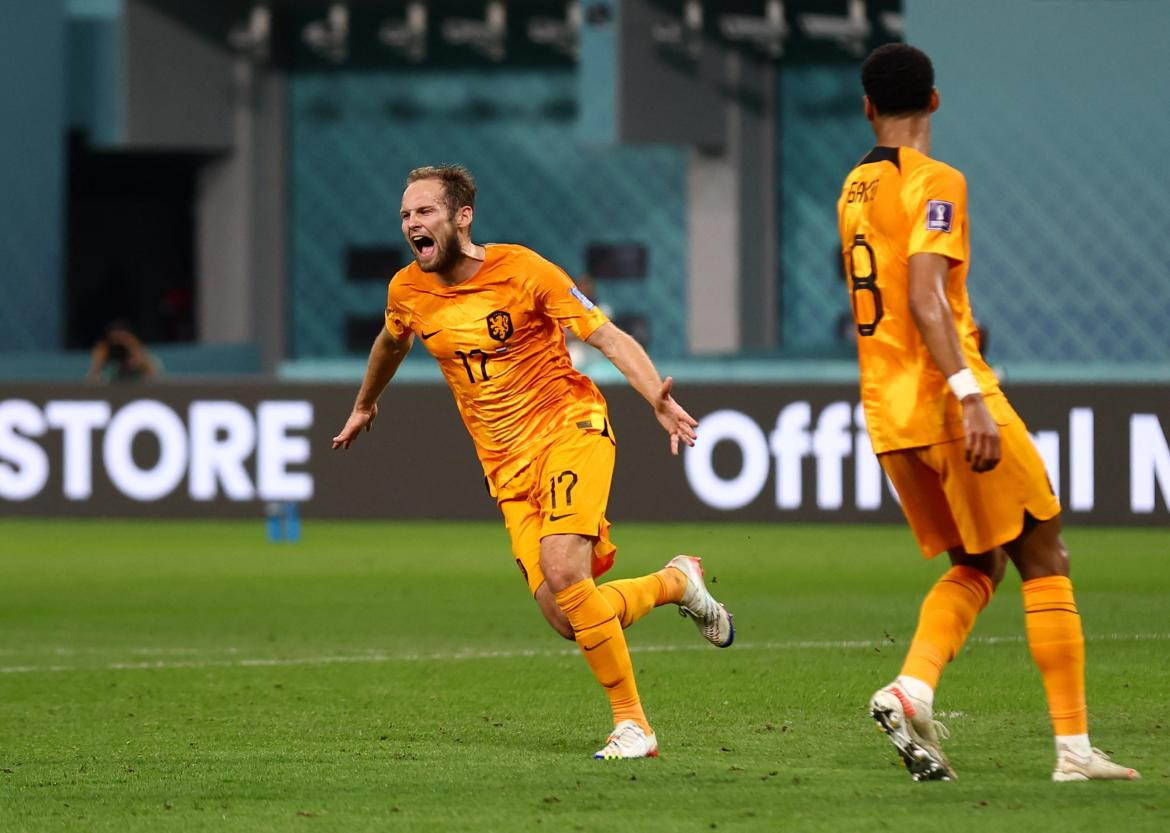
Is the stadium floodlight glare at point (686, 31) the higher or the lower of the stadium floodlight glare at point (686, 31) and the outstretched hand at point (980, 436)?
the higher

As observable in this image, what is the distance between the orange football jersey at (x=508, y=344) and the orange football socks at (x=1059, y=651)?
1.76 metres

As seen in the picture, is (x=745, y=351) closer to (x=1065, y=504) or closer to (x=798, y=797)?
(x=1065, y=504)

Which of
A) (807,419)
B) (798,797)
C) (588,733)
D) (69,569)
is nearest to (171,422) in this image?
(69,569)

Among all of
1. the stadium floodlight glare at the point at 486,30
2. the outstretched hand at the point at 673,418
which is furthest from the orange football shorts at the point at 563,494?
the stadium floodlight glare at the point at 486,30

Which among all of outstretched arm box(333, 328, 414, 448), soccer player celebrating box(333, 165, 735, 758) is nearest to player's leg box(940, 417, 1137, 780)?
soccer player celebrating box(333, 165, 735, 758)

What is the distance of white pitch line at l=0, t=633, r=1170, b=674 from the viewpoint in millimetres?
10445

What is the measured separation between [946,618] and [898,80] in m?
1.54

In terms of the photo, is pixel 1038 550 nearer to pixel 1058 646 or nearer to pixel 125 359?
pixel 1058 646

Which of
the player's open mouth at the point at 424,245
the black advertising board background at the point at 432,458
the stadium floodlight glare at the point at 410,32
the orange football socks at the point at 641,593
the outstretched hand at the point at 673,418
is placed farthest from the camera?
the stadium floodlight glare at the point at 410,32

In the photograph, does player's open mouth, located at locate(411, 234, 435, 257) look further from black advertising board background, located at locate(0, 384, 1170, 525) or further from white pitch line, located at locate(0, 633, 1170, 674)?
black advertising board background, located at locate(0, 384, 1170, 525)

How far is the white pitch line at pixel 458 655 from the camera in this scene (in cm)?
1045

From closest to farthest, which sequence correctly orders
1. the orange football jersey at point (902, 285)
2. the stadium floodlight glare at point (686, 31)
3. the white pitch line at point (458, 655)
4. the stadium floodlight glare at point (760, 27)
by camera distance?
the orange football jersey at point (902, 285) → the white pitch line at point (458, 655) → the stadium floodlight glare at point (686, 31) → the stadium floodlight glare at point (760, 27)

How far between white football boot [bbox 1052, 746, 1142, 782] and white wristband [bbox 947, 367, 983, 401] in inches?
41.5

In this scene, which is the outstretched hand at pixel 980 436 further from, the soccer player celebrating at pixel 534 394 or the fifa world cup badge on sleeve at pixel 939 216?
the soccer player celebrating at pixel 534 394
